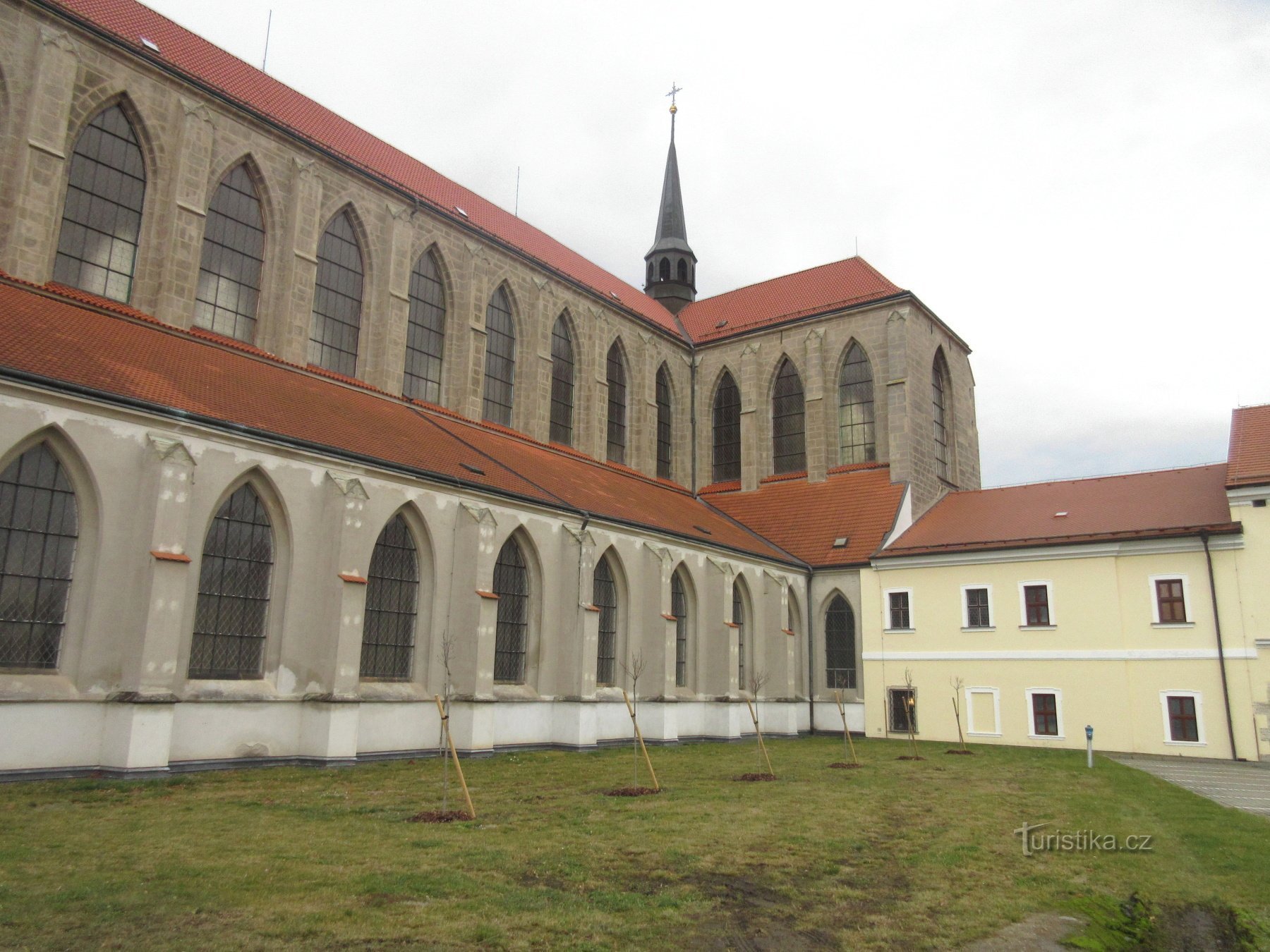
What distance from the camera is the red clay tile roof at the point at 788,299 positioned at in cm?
4034

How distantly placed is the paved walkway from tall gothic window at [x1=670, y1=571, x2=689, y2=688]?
12102 millimetres

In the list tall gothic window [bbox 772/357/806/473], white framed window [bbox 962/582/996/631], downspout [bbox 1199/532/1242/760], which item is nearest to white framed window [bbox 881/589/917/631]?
white framed window [bbox 962/582/996/631]

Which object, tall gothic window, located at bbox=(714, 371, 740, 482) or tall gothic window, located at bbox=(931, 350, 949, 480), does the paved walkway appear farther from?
tall gothic window, located at bbox=(714, 371, 740, 482)

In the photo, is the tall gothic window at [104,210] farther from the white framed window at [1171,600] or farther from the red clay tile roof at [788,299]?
the white framed window at [1171,600]

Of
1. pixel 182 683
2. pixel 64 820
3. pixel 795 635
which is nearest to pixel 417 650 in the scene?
pixel 182 683

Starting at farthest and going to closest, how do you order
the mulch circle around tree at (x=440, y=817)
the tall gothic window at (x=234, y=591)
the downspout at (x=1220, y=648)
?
the downspout at (x=1220, y=648) → the tall gothic window at (x=234, y=591) → the mulch circle around tree at (x=440, y=817)

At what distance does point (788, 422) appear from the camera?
4109 centimetres

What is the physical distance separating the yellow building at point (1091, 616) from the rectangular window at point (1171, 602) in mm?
39

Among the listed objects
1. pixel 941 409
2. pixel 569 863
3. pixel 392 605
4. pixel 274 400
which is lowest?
pixel 569 863

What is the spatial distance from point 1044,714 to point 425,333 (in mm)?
22117

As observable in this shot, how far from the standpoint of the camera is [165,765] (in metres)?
15.8

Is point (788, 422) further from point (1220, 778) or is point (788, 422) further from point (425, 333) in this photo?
point (1220, 778)

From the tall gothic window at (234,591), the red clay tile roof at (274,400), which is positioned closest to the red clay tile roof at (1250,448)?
the red clay tile roof at (274,400)

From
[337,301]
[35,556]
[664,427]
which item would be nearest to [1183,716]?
[664,427]
